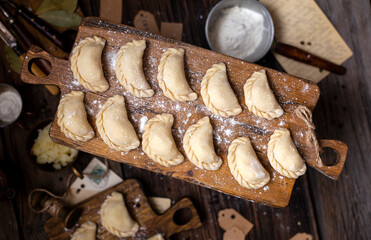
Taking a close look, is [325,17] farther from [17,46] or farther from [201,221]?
[17,46]

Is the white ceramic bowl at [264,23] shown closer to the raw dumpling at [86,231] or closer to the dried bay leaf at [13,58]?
the dried bay leaf at [13,58]

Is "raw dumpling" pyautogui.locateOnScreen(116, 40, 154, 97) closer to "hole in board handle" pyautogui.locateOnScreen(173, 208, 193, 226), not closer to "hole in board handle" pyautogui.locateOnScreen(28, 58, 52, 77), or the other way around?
"hole in board handle" pyautogui.locateOnScreen(28, 58, 52, 77)

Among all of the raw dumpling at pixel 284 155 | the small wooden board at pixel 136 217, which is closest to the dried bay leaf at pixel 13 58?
the small wooden board at pixel 136 217

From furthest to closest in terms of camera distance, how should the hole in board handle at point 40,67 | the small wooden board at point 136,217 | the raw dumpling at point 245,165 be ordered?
the small wooden board at point 136,217, the hole in board handle at point 40,67, the raw dumpling at point 245,165

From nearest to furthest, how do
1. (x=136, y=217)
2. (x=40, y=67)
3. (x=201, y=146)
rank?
1. (x=201, y=146)
2. (x=40, y=67)
3. (x=136, y=217)

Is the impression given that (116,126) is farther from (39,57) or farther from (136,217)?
(136,217)

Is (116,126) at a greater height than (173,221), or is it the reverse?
(116,126)

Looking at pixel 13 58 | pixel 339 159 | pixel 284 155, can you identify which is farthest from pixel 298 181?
pixel 13 58
